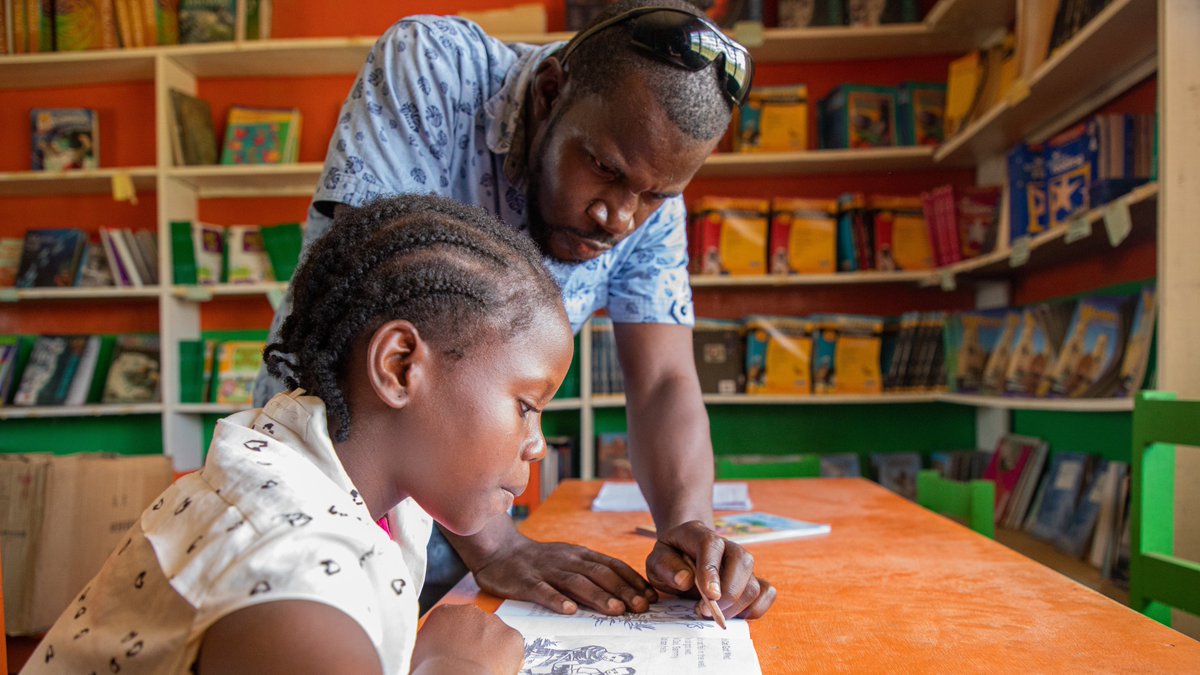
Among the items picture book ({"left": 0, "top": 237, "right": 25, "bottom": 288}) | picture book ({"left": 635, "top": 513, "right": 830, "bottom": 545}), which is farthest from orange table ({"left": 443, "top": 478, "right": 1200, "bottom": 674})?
picture book ({"left": 0, "top": 237, "right": 25, "bottom": 288})

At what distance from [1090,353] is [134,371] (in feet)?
11.1

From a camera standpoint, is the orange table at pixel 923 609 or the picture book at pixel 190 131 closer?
the orange table at pixel 923 609

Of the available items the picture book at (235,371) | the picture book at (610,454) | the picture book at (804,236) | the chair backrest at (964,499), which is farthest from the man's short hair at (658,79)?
the picture book at (235,371)

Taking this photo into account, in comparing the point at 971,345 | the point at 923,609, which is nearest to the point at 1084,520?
the point at 971,345

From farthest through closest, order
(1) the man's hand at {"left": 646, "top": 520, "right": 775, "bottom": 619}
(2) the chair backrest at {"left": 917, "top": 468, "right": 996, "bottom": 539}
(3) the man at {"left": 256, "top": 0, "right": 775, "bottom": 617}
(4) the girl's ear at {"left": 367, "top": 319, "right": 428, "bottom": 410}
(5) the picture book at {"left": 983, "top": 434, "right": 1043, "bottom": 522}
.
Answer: (5) the picture book at {"left": 983, "top": 434, "right": 1043, "bottom": 522}, (2) the chair backrest at {"left": 917, "top": 468, "right": 996, "bottom": 539}, (3) the man at {"left": 256, "top": 0, "right": 775, "bottom": 617}, (1) the man's hand at {"left": 646, "top": 520, "right": 775, "bottom": 619}, (4) the girl's ear at {"left": 367, "top": 319, "right": 428, "bottom": 410}

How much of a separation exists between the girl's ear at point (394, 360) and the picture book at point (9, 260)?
3644 millimetres

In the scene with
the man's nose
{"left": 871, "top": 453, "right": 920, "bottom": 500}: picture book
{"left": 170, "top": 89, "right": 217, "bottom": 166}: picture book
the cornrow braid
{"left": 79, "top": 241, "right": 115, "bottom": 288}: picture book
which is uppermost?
{"left": 170, "top": 89, "right": 217, "bottom": 166}: picture book

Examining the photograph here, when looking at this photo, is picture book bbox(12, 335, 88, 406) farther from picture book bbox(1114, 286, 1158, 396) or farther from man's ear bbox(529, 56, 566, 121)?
picture book bbox(1114, 286, 1158, 396)

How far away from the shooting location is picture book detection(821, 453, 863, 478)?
3322 millimetres

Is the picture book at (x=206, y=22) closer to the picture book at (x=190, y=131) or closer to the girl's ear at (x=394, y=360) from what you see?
the picture book at (x=190, y=131)

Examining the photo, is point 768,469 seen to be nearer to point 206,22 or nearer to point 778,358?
point 778,358

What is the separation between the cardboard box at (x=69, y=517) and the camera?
2396 mm

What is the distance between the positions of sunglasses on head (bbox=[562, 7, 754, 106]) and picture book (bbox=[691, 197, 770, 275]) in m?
2.19

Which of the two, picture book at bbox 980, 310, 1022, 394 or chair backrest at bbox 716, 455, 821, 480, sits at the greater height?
picture book at bbox 980, 310, 1022, 394
